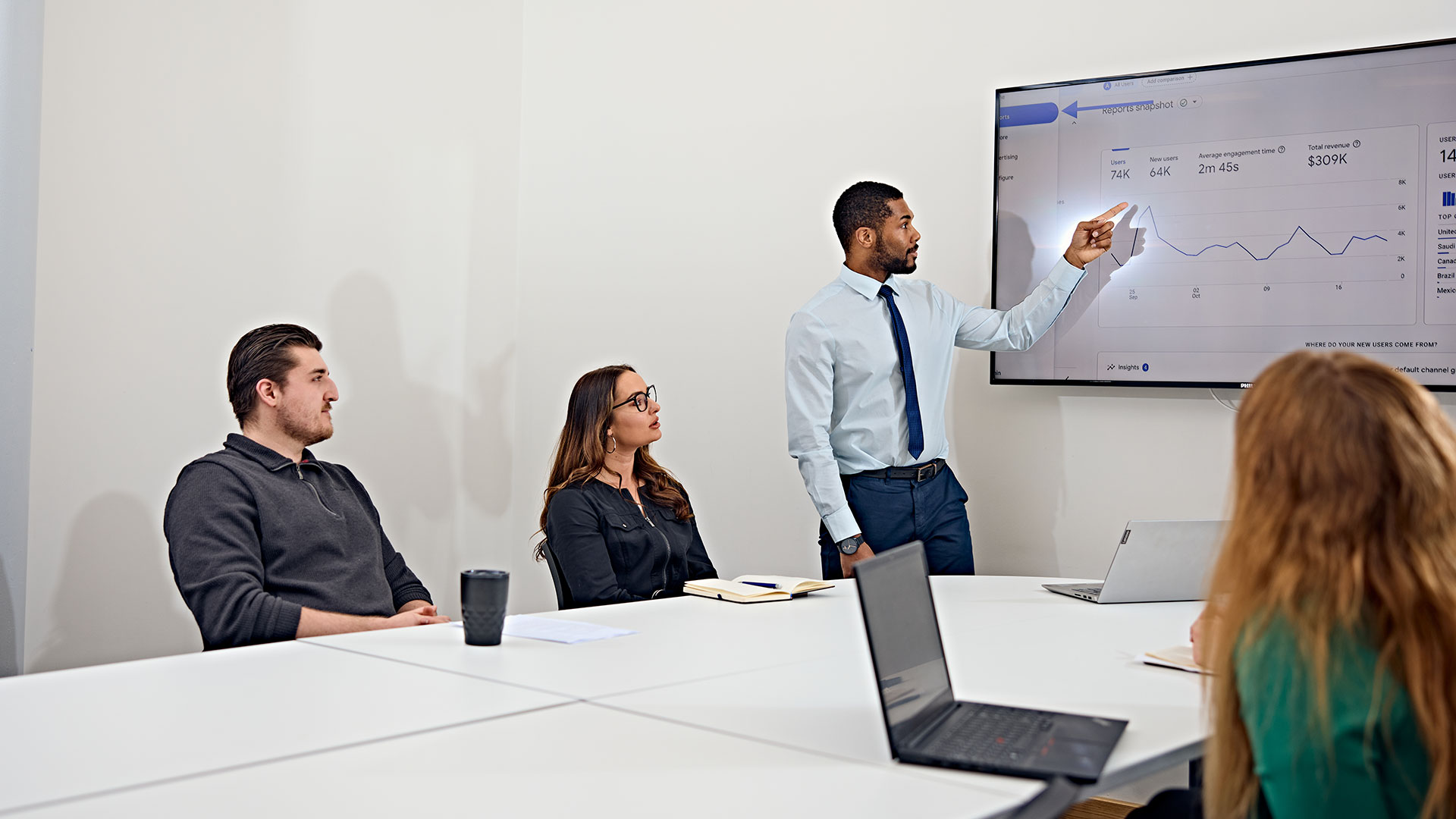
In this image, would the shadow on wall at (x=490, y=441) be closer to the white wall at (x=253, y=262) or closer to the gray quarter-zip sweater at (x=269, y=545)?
the white wall at (x=253, y=262)

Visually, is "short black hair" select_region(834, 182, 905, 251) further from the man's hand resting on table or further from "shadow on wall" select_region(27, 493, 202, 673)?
"shadow on wall" select_region(27, 493, 202, 673)

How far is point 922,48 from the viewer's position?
3.70 metres

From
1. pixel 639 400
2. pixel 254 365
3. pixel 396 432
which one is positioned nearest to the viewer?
pixel 254 365

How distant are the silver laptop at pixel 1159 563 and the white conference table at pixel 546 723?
0.28 meters

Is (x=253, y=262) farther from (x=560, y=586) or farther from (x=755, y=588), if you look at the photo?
(x=755, y=588)

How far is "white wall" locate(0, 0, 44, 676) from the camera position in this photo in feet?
8.38

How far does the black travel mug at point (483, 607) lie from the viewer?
71.6 inches

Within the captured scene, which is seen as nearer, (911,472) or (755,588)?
(755,588)

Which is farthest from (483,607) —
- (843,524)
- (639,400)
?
(843,524)

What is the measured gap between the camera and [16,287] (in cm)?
261

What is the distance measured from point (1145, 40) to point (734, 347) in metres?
1.62

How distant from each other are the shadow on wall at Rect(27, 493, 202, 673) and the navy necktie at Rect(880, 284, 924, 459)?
210 centimetres

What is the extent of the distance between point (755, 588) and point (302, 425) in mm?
1062

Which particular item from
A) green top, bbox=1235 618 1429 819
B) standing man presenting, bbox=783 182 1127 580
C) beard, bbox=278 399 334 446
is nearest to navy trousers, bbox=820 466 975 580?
standing man presenting, bbox=783 182 1127 580
